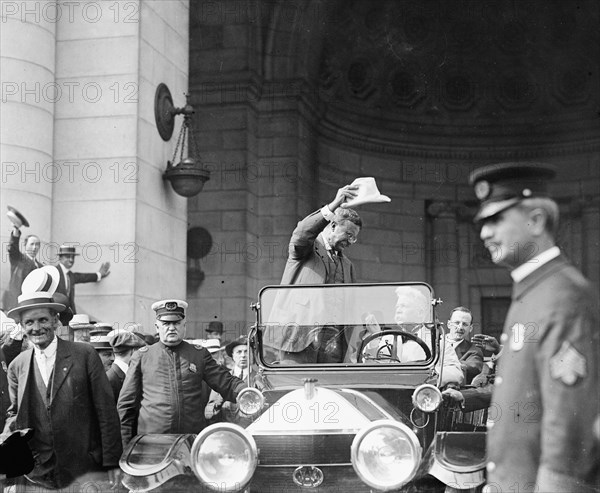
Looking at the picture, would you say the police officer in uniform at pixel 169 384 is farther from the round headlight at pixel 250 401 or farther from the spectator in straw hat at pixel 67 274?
the spectator in straw hat at pixel 67 274

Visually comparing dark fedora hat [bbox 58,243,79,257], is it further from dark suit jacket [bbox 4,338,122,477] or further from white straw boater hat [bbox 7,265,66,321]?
dark suit jacket [bbox 4,338,122,477]

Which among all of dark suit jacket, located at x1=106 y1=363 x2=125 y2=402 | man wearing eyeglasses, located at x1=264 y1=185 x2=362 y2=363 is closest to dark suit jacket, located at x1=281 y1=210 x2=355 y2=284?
man wearing eyeglasses, located at x1=264 y1=185 x2=362 y2=363

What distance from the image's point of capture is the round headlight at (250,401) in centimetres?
577

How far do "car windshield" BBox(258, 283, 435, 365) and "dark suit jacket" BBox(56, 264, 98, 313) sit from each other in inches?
155

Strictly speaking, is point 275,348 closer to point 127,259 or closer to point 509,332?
point 509,332

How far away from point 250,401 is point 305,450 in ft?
1.62

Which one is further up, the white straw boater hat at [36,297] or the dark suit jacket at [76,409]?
the white straw boater hat at [36,297]

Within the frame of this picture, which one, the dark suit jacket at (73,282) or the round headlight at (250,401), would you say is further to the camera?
the dark suit jacket at (73,282)

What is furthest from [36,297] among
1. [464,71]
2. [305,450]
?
[464,71]

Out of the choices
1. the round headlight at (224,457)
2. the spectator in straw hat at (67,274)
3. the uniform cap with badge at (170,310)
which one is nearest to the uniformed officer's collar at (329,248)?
the uniform cap with badge at (170,310)

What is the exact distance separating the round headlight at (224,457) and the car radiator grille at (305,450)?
402 millimetres

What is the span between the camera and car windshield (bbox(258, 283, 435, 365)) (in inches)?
247

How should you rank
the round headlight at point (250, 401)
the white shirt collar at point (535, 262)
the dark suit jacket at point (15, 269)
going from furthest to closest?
the dark suit jacket at point (15, 269), the round headlight at point (250, 401), the white shirt collar at point (535, 262)

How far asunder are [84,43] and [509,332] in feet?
29.9
